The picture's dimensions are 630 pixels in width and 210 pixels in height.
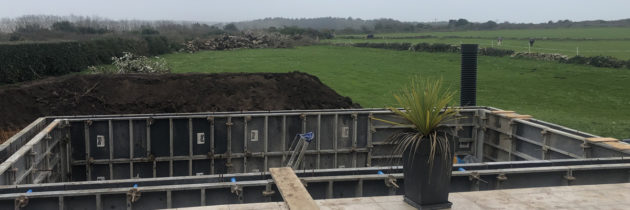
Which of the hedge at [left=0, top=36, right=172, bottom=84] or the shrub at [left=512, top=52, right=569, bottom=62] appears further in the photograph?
the shrub at [left=512, top=52, right=569, bottom=62]

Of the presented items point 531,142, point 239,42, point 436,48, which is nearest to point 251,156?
point 531,142

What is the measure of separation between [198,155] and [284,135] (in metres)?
2.64

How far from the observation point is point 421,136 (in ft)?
24.5

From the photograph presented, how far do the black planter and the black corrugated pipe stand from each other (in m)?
10.8

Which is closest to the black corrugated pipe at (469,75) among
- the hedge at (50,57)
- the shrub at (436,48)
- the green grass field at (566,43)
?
the hedge at (50,57)

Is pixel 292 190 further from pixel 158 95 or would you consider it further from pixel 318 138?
pixel 158 95

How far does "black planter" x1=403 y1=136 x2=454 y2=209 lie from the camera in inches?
294

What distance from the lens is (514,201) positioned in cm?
789

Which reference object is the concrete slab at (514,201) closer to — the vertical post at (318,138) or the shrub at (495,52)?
the vertical post at (318,138)

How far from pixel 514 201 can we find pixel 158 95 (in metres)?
18.4

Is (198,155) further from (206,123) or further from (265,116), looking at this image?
(265,116)

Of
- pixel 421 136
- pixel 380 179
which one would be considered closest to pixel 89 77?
pixel 380 179

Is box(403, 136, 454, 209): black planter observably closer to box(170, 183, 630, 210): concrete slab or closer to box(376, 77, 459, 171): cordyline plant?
box(376, 77, 459, 171): cordyline plant

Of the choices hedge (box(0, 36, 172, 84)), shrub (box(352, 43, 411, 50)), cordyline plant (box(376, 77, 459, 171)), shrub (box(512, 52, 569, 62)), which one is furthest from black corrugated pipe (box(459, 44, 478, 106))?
shrub (box(352, 43, 411, 50))
